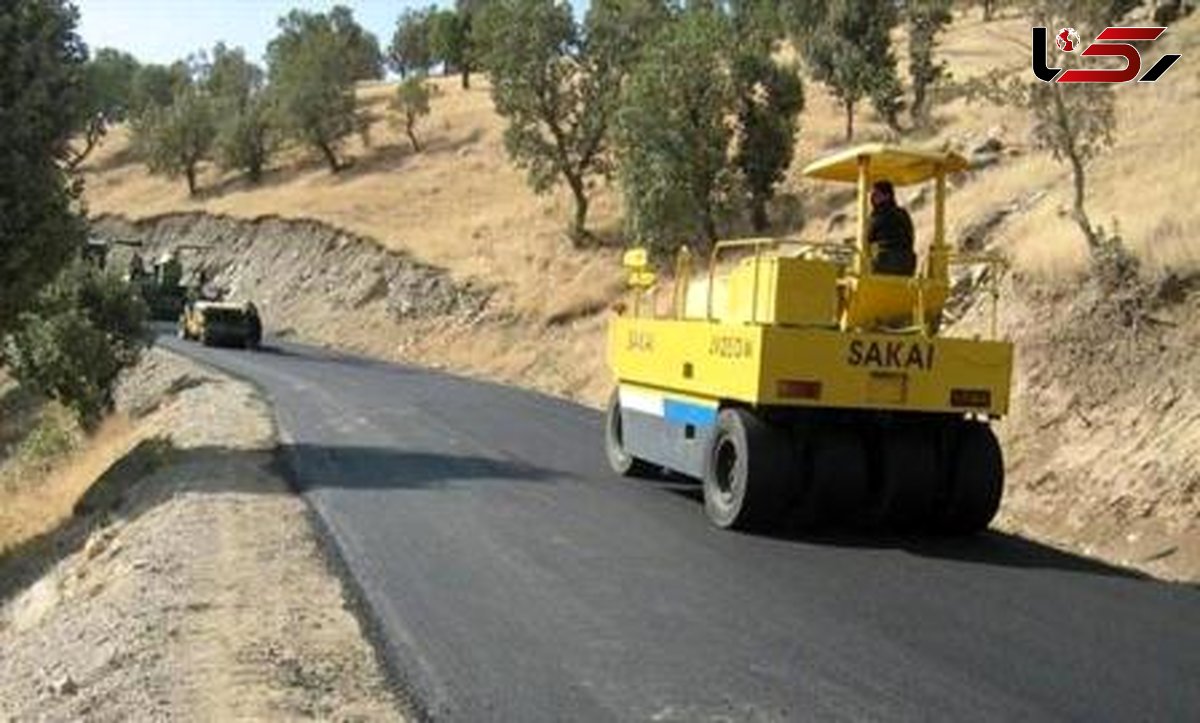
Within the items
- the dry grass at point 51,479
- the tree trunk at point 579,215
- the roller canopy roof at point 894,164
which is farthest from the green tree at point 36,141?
the tree trunk at point 579,215

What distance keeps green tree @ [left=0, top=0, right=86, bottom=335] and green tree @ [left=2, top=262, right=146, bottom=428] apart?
23.4 ft

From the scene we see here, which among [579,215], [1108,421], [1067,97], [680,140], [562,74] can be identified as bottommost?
[1108,421]

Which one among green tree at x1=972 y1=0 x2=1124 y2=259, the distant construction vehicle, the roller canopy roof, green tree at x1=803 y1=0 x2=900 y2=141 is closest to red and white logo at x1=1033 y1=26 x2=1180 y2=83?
green tree at x1=972 y1=0 x2=1124 y2=259

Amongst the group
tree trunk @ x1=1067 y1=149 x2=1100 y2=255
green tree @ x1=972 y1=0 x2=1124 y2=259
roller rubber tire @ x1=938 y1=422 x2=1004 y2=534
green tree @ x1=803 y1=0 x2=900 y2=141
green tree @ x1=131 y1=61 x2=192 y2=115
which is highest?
green tree @ x1=131 y1=61 x2=192 y2=115

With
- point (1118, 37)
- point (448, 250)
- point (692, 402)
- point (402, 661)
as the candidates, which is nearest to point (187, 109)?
point (448, 250)

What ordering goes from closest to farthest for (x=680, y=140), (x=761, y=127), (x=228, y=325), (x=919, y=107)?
(x=680, y=140) < (x=761, y=127) < (x=919, y=107) < (x=228, y=325)

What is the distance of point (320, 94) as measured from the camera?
77125 millimetres

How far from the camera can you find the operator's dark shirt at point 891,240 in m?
14.6

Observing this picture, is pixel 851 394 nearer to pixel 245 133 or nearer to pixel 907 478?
pixel 907 478

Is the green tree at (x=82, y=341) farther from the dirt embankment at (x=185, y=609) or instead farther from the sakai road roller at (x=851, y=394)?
the sakai road roller at (x=851, y=394)

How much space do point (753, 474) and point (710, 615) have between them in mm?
3406

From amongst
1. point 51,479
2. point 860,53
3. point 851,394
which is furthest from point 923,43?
point 851,394

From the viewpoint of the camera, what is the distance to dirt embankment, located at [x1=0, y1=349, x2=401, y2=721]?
8.63 m

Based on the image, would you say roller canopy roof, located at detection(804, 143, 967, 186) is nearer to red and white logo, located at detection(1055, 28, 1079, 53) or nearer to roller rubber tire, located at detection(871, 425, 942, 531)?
roller rubber tire, located at detection(871, 425, 942, 531)
